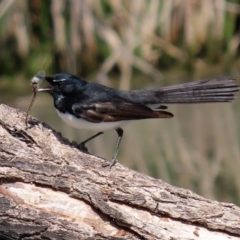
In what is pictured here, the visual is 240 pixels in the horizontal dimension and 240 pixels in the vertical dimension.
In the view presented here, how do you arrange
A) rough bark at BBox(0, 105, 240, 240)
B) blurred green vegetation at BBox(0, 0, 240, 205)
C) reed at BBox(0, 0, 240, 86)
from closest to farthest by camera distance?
rough bark at BBox(0, 105, 240, 240) → blurred green vegetation at BBox(0, 0, 240, 205) → reed at BBox(0, 0, 240, 86)

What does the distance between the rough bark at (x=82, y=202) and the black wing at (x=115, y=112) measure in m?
0.74

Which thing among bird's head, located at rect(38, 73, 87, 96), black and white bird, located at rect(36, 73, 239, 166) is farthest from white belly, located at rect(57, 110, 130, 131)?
bird's head, located at rect(38, 73, 87, 96)

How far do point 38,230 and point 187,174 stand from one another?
140 inches

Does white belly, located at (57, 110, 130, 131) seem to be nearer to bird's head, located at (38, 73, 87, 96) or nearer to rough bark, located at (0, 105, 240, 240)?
bird's head, located at (38, 73, 87, 96)

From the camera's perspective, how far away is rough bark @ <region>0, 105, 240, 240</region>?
15.3 feet

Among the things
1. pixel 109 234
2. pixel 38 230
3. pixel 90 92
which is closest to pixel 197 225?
pixel 109 234

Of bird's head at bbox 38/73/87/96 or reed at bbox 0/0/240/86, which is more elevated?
reed at bbox 0/0/240/86

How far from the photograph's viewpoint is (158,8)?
40.8 ft

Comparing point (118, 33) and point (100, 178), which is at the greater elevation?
point (118, 33)

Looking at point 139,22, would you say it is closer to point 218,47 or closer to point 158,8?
point 158,8

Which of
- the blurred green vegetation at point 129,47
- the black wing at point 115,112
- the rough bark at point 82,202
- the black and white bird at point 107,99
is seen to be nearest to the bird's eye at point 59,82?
the black and white bird at point 107,99

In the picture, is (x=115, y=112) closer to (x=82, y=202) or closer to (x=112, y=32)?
(x=82, y=202)

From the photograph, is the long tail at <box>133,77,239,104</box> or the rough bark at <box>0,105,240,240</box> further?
the long tail at <box>133,77,239,104</box>

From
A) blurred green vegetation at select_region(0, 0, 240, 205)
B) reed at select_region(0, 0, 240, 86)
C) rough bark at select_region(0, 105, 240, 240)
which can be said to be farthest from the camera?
reed at select_region(0, 0, 240, 86)
